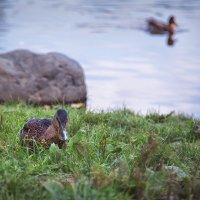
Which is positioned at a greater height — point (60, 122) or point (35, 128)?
point (60, 122)

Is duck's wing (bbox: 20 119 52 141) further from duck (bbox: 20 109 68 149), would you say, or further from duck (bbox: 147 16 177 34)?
duck (bbox: 147 16 177 34)

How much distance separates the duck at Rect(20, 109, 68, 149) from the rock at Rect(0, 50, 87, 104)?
22.8ft

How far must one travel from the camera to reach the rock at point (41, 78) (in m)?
12.3

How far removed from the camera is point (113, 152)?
5.24m

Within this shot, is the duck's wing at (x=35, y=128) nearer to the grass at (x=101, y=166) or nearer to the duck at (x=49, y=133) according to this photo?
the duck at (x=49, y=133)

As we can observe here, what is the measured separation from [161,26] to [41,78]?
880 centimetres

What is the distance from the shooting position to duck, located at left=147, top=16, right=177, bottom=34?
20406mm

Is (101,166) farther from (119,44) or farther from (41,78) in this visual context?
(119,44)

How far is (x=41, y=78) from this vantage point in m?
12.7

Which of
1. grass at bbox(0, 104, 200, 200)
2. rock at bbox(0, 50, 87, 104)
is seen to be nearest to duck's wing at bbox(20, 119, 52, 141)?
grass at bbox(0, 104, 200, 200)

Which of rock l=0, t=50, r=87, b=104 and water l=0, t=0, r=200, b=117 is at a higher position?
rock l=0, t=50, r=87, b=104

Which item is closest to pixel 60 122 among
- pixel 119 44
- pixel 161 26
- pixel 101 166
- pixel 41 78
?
pixel 101 166

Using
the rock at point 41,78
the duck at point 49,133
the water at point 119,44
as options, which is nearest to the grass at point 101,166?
the duck at point 49,133

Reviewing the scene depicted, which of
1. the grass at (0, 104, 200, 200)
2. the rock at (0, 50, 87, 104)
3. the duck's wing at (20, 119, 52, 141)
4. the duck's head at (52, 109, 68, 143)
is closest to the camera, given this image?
the grass at (0, 104, 200, 200)
